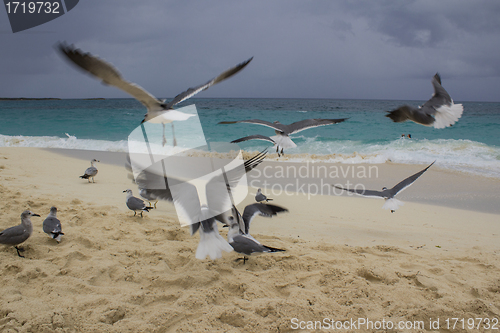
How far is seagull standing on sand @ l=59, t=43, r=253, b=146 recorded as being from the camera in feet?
9.93

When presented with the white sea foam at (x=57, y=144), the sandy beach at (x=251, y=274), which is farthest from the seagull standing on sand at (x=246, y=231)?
the white sea foam at (x=57, y=144)

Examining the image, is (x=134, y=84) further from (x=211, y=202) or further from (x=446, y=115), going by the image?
(x=446, y=115)

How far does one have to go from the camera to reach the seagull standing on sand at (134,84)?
9.93ft

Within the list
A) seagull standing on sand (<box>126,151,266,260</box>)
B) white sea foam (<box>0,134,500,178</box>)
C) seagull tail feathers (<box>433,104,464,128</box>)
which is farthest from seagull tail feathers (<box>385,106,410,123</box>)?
white sea foam (<box>0,134,500,178</box>)

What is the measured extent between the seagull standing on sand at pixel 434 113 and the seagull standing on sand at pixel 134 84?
2060 millimetres

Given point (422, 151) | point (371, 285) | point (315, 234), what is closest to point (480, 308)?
point (371, 285)

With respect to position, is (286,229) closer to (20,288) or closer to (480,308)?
(480,308)

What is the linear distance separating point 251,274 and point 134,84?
8.59 feet

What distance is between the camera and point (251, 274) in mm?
2863

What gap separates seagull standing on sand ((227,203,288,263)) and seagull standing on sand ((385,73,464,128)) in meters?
1.52

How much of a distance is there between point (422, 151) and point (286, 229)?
9.74 m

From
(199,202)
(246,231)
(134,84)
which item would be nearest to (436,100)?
(246,231)

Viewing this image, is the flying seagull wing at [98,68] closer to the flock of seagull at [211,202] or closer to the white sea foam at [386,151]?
the flock of seagull at [211,202]

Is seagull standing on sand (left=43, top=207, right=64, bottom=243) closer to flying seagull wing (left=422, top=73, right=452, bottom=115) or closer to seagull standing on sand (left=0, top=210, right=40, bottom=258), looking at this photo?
seagull standing on sand (left=0, top=210, right=40, bottom=258)
